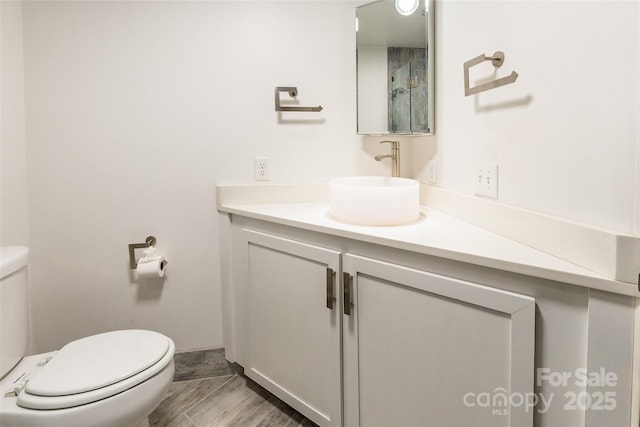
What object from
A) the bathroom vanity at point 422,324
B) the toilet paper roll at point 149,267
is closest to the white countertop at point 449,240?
the bathroom vanity at point 422,324

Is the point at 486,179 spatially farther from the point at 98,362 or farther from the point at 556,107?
the point at 98,362

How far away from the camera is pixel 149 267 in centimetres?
181

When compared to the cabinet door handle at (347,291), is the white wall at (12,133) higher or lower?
higher

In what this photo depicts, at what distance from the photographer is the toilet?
116 centimetres

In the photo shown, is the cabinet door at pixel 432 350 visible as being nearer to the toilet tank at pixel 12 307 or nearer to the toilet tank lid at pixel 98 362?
the toilet tank lid at pixel 98 362

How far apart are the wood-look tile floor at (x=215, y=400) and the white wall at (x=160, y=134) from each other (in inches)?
4.0

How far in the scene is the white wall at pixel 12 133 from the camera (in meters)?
1.64

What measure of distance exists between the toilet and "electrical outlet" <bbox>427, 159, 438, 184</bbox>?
124cm

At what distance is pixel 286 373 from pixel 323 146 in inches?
41.5

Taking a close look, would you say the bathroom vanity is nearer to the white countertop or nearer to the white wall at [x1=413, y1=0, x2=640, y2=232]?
the white countertop

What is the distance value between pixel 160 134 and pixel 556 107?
160 centimetres

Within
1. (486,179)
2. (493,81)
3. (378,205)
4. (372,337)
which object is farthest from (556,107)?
(372,337)

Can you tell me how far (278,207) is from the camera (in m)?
1.85

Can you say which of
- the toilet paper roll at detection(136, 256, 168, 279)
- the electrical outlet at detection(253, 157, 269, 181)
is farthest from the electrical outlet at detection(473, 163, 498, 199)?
the toilet paper roll at detection(136, 256, 168, 279)
